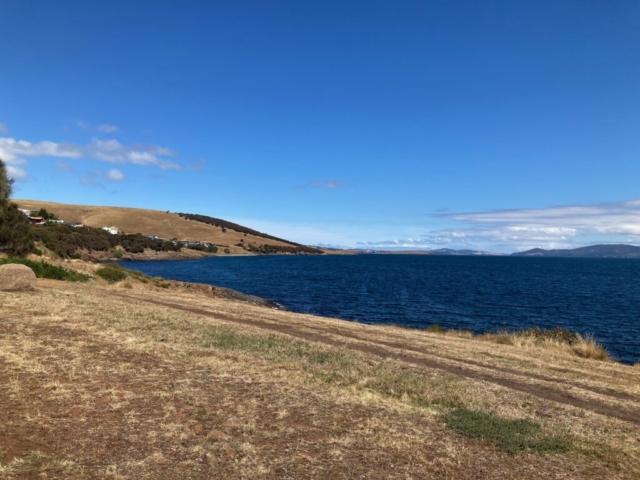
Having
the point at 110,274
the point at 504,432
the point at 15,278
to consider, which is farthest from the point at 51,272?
the point at 504,432

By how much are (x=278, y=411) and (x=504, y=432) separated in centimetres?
400

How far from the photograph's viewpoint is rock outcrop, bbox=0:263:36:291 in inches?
832

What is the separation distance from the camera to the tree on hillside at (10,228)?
3841cm

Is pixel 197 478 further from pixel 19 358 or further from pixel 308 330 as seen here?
pixel 308 330

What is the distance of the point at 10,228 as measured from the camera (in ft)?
127

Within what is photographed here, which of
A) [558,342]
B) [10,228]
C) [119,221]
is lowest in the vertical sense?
[558,342]

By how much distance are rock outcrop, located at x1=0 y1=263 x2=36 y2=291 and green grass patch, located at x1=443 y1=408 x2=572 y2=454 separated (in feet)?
67.2

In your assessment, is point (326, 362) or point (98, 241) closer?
point (326, 362)

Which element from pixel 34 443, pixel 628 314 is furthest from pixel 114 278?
pixel 628 314

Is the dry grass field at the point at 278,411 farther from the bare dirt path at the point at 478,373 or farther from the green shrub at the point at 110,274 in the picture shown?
the green shrub at the point at 110,274

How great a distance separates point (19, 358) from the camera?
34.6ft

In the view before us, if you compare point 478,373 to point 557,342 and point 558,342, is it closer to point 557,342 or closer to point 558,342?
point 557,342

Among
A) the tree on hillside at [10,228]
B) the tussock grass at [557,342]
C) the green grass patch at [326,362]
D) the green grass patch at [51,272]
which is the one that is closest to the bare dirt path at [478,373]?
the green grass patch at [326,362]

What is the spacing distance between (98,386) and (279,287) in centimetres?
5681
